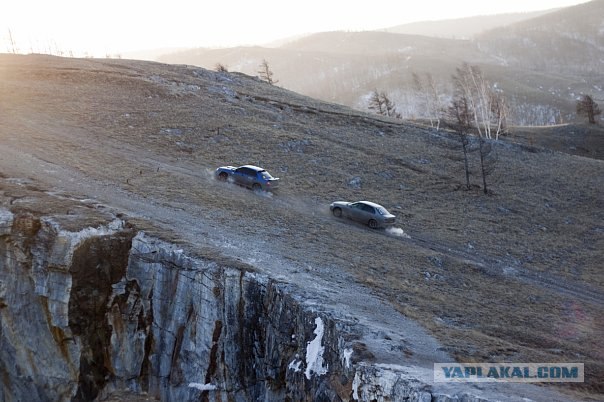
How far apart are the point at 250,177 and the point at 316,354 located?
19927 millimetres

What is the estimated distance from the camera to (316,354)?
1641 cm

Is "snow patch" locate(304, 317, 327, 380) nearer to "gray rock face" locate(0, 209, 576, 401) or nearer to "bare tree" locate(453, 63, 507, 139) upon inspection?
"gray rock face" locate(0, 209, 576, 401)

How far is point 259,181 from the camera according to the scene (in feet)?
113

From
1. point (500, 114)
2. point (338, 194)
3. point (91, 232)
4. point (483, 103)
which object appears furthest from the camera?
point (483, 103)

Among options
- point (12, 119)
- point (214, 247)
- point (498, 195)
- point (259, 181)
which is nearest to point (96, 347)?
point (214, 247)

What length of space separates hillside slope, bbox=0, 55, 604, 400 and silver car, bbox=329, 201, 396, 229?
0.76 m

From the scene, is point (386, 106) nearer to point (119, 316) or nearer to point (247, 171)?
point (247, 171)

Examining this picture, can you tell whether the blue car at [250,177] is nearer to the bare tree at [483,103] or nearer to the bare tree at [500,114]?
the bare tree at [483,103]

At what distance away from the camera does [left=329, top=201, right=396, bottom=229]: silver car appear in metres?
31.9

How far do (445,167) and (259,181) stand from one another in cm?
2032

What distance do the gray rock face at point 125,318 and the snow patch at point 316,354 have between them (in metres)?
1.65

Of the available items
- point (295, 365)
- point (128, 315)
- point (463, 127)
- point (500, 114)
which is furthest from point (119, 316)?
point (500, 114)

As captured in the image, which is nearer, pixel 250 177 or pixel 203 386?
pixel 203 386

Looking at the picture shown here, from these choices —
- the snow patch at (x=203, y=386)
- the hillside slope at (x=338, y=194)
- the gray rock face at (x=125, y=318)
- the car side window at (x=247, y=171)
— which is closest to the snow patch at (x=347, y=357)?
the hillside slope at (x=338, y=194)
